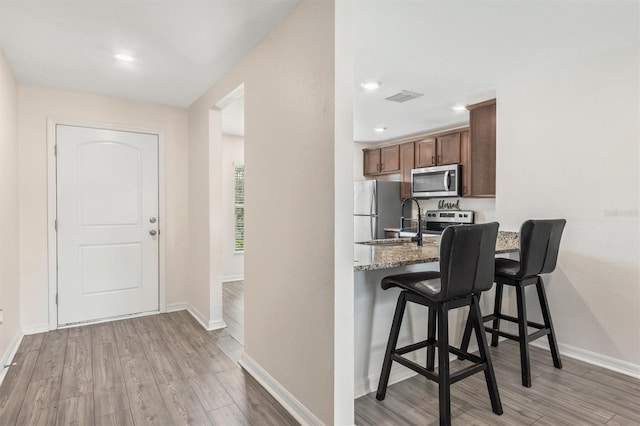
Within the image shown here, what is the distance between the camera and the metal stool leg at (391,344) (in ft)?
6.70

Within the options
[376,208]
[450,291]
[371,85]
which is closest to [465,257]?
[450,291]

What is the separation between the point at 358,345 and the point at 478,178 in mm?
2300

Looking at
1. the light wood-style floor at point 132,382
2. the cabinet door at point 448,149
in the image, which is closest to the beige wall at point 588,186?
the cabinet door at point 448,149

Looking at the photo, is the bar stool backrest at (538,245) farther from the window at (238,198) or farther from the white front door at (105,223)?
the window at (238,198)

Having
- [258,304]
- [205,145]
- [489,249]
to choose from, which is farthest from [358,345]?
[205,145]

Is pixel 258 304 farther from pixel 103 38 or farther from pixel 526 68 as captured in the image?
pixel 526 68

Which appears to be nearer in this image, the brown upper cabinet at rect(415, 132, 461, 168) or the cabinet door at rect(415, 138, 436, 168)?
the brown upper cabinet at rect(415, 132, 461, 168)

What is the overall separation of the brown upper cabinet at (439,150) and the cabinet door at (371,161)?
0.86 m

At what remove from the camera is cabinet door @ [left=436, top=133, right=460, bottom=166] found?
461 cm

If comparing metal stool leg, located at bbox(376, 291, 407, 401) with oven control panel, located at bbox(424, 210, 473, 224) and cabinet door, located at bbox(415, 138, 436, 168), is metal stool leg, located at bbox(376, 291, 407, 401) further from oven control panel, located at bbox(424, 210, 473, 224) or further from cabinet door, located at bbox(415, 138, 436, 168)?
cabinet door, located at bbox(415, 138, 436, 168)

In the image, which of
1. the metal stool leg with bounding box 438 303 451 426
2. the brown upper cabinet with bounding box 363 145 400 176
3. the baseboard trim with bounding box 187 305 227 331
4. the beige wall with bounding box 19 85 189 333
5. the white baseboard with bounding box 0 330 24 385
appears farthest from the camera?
the brown upper cabinet with bounding box 363 145 400 176

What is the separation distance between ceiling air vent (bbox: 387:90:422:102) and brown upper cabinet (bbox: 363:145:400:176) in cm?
199

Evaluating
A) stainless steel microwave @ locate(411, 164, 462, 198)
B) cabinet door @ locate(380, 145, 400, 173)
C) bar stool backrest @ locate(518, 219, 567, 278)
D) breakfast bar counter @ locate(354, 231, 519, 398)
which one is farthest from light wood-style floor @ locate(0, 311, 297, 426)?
cabinet door @ locate(380, 145, 400, 173)

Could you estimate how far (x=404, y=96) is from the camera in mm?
3480
